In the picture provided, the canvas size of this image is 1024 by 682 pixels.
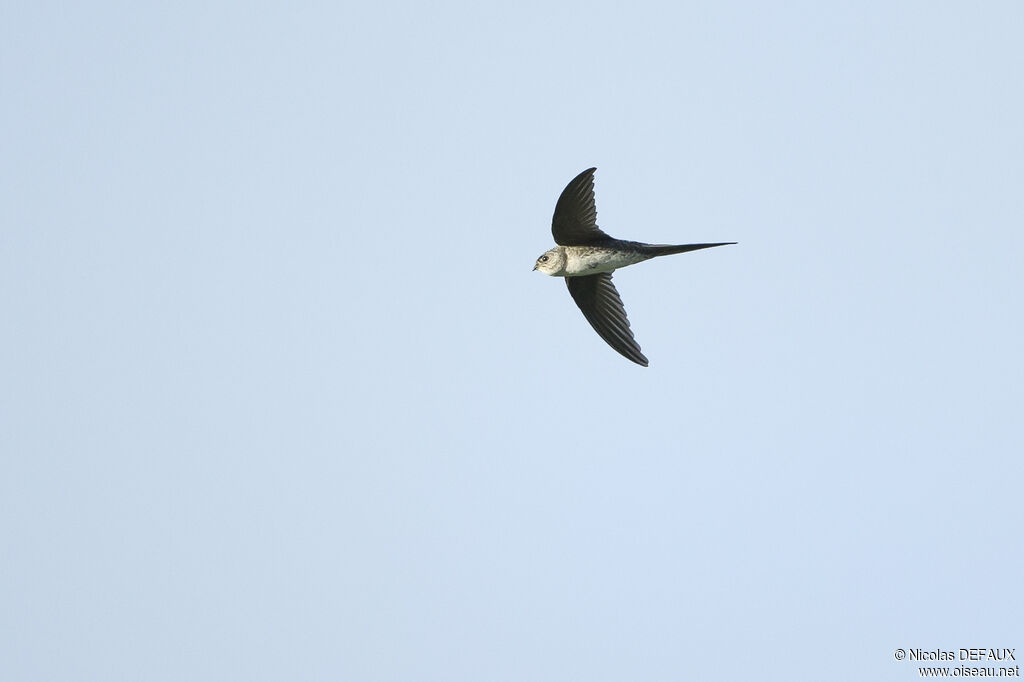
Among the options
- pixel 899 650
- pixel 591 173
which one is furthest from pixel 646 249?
pixel 899 650

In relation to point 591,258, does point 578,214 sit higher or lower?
higher

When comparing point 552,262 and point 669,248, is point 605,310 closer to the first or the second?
point 552,262

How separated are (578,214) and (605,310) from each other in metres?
2.21

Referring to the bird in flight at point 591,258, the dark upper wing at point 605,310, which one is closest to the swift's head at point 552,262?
the bird in flight at point 591,258

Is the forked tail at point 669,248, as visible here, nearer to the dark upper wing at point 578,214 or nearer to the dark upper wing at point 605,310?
the dark upper wing at point 578,214

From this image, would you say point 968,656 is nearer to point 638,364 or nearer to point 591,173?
point 638,364

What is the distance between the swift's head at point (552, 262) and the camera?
19047mm

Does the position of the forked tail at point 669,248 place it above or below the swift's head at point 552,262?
below

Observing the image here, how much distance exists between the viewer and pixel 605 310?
20047 mm

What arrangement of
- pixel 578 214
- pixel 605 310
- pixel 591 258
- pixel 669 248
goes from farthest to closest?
pixel 605 310 < pixel 591 258 < pixel 578 214 < pixel 669 248

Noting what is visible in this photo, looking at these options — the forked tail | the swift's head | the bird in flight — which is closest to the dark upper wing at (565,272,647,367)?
the bird in flight

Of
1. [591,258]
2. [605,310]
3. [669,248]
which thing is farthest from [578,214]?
[605,310]

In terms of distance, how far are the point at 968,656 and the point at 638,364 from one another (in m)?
6.57

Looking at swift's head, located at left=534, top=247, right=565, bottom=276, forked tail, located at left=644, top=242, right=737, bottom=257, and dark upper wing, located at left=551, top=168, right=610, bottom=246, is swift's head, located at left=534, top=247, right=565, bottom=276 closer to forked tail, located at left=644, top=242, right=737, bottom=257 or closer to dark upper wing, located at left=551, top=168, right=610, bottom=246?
dark upper wing, located at left=551, top=168, right=610, bottom=246
